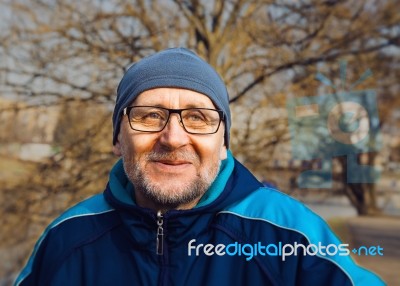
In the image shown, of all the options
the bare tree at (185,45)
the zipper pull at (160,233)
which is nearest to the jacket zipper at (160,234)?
the zipper pull at (160,233)

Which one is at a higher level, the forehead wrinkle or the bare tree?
the bare tree

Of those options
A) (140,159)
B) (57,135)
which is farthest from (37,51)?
(140,159)

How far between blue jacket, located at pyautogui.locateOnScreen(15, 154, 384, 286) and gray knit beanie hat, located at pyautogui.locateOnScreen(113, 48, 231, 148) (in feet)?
0.65

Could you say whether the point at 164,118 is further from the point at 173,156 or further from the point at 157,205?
the point at 157,205

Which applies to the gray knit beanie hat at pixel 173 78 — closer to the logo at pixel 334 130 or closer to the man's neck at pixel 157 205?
the man's neck at pixel 157 205

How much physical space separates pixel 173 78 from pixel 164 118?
0.10 meters

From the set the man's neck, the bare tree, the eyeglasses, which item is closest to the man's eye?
the eyeglasses

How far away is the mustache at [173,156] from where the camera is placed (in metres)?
1.13

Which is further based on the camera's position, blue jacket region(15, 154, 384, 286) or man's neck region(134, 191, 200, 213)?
man's neck region(134, 191, 200, 213)

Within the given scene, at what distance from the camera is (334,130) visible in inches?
215

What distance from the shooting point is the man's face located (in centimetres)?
114

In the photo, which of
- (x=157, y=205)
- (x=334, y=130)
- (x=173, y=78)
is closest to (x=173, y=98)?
(x=173, y=78)

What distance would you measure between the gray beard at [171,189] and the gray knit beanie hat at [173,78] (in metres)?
0.16

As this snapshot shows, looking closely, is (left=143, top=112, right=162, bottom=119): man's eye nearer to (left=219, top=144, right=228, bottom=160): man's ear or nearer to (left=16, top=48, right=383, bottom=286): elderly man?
(left=16, top=48, right=383, bottom=286): elderly man
